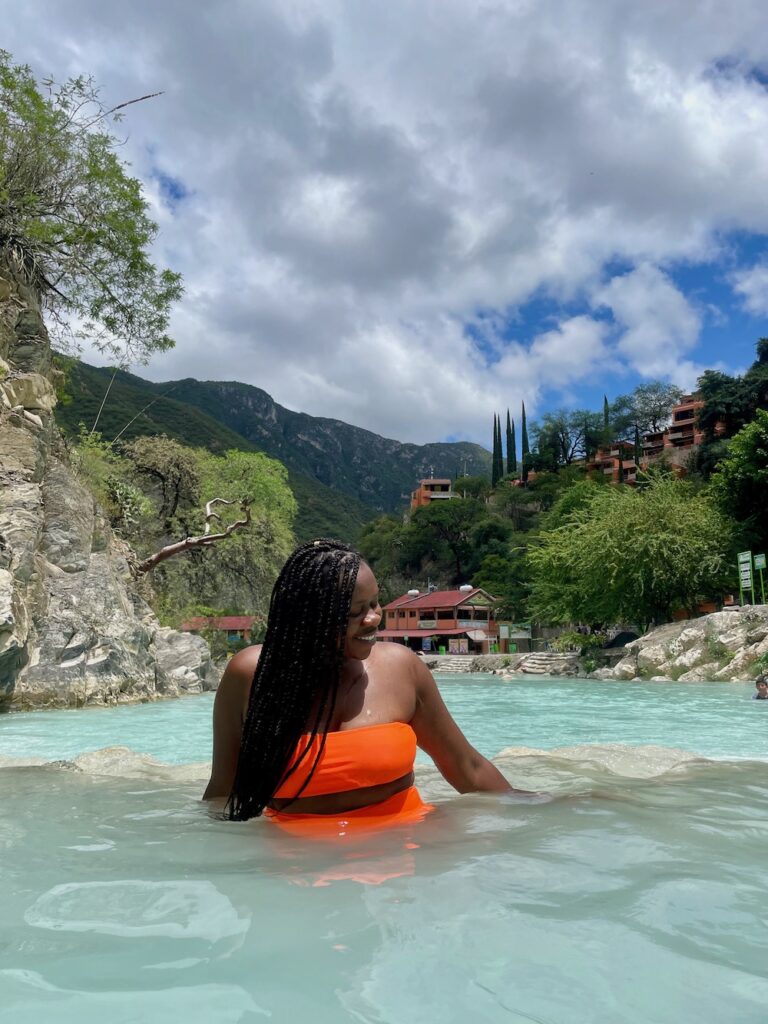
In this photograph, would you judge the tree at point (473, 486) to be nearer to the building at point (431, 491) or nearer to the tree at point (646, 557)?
the building at point (431, 491)

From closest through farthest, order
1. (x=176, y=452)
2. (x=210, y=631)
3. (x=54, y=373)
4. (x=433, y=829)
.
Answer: (x=433, y=829)
(x=54, y=373)
(x=210, y=631)
(x=176, y=452)

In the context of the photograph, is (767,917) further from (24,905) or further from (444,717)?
(24,905)

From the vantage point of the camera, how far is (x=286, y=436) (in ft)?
553

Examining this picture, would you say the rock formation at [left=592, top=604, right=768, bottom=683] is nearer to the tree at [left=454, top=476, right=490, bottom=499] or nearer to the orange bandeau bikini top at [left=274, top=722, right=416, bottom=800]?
the orange bandeau bikini top at [left=274, top=722, right=416, bottom=800]

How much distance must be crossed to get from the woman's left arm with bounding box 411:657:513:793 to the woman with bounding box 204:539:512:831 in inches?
4.2

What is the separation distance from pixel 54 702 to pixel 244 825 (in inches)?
374

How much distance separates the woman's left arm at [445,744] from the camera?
270 cm

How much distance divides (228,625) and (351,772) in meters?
55.7

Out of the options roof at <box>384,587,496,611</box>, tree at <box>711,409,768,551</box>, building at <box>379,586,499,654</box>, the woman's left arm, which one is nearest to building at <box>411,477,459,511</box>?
roof at <box>384,587,496,611</box>

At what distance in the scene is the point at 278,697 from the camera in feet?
8.03

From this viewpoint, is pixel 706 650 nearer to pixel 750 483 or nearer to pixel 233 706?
pixel 750 483

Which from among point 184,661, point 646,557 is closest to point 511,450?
point 646,557

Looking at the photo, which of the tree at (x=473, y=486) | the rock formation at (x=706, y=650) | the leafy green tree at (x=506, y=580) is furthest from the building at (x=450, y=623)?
the rock formation at (x=706, y=650)

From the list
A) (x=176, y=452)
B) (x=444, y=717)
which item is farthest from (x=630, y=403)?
(x=444, y=717)
